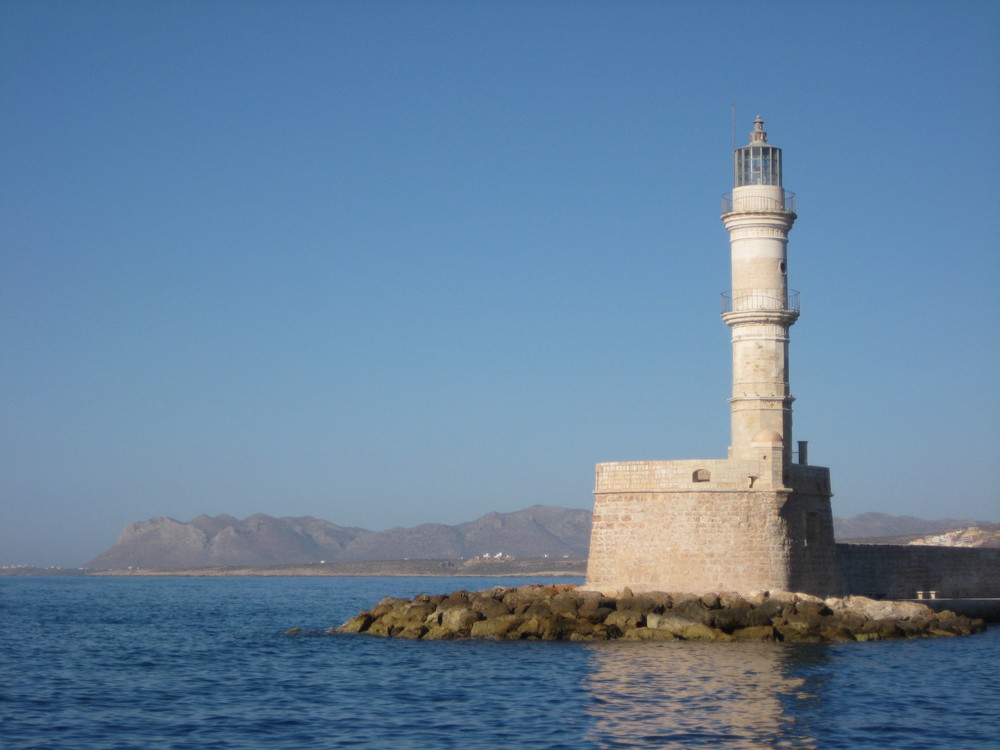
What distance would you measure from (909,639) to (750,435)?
4.82 m

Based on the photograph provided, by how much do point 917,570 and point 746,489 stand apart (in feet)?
20.0

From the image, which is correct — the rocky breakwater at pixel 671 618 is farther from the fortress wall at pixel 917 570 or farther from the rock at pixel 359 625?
the fortress wall at pixel 917 570

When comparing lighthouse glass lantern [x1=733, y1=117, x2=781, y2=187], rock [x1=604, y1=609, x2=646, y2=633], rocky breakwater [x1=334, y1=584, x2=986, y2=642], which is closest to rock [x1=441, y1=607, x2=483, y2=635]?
rocky breakwater [x1=334, y1=584, x2=986, y2=642]

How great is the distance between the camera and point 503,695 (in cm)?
1692

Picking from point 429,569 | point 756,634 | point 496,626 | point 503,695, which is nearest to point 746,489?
point 756,634

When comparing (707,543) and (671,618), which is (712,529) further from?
(671,618)

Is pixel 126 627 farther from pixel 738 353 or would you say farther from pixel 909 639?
pixel 909 639

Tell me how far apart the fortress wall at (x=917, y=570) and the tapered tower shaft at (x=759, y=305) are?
3.42m

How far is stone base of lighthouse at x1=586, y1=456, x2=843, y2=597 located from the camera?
2331 cm

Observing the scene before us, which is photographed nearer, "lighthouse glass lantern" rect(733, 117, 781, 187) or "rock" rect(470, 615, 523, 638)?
"rock" rect(470, 615, 523, 638)

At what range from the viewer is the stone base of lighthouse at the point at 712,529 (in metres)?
23.3

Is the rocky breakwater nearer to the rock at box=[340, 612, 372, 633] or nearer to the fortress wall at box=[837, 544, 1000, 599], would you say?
the rock at box=[340, 612, 372, 633]

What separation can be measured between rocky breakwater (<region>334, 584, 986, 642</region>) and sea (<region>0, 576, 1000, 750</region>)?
0.53 metres

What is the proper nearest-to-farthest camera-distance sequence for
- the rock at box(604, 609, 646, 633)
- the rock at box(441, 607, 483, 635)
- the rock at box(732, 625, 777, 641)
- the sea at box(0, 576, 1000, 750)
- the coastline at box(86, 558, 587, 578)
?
the sea at box(0, 576, 1000, 750) < the rock at box(732, 625, 777, 641) < the rock at box(604, 609, 646, 633) < the rock at box(441, 607, 483, 635) < the coastline at box(86, 558, 587, 578)
